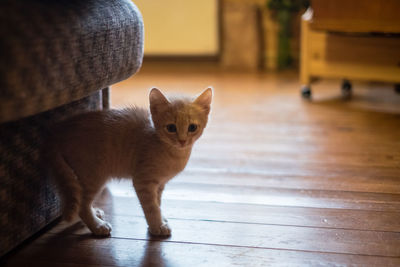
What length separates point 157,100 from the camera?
4.32 ft

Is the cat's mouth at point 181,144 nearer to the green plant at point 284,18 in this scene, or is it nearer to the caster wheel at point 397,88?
the caster wheel at point 397,88

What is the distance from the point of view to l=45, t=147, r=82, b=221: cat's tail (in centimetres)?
129

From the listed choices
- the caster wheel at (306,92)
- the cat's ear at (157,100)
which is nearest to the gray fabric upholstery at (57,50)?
the cat's ear at (157,100)

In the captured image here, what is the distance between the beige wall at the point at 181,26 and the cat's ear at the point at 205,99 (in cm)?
285

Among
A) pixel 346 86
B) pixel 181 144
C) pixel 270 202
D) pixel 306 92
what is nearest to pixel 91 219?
pixel 181 144

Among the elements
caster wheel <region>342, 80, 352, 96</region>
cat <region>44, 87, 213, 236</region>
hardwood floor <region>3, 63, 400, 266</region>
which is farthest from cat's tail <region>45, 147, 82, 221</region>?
caster wheel <region>342, 80, 352, 96</region>

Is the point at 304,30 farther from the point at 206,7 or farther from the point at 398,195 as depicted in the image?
the point at 398,195

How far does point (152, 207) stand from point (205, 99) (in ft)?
1.11

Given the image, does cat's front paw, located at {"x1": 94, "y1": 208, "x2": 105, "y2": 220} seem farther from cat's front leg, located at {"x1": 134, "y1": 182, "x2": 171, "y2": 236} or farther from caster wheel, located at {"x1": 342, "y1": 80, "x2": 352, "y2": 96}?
caster wheel, located at {"x1": 342, "y1": 80, "x2": 352, "y2": 96}

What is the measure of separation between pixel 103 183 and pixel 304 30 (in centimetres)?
201

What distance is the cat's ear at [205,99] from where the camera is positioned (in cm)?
134

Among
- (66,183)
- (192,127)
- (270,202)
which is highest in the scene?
(192,127)

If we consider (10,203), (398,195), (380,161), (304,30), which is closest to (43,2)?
(10,203)

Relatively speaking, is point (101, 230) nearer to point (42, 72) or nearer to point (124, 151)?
point (124, 151)
